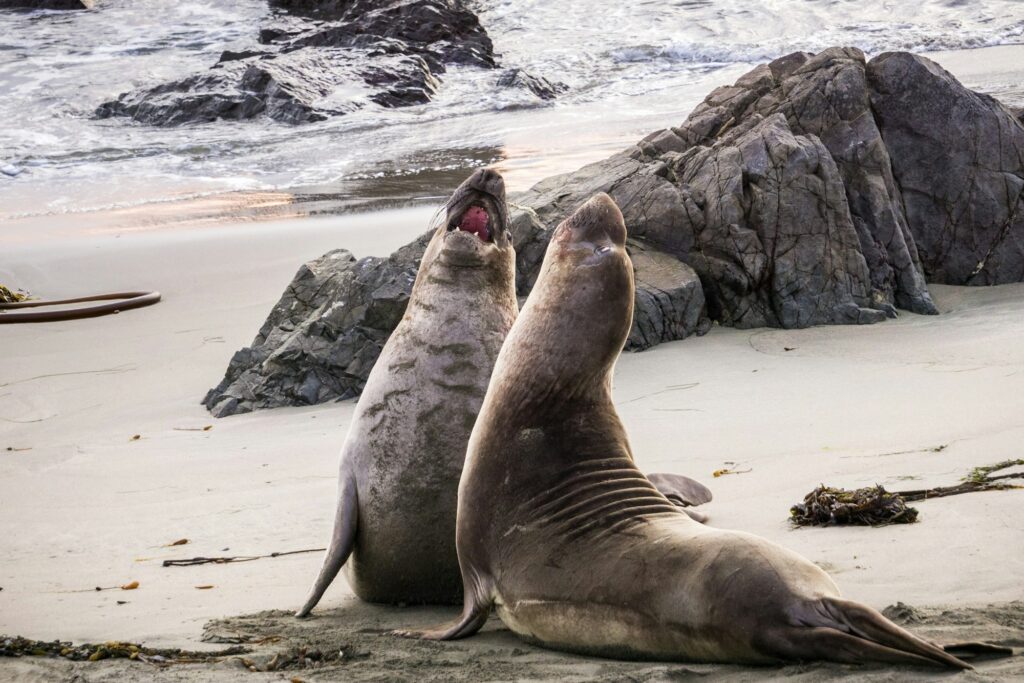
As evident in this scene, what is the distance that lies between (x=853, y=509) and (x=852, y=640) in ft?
5.05

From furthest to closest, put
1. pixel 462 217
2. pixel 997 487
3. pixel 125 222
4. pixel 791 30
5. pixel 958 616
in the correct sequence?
pixel 791 30, pixel 125 222, pixel 462 217, pixel 997 487, pixel 958 616

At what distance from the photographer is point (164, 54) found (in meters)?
27.7

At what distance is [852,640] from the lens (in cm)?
265

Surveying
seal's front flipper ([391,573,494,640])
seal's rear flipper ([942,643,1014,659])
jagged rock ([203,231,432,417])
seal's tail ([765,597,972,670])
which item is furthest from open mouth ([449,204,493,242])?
jagged rock ([203,231,432,417])

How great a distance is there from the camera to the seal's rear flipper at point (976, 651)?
2674 mm

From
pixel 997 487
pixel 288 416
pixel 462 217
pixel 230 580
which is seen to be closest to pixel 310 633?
pixel 230 580

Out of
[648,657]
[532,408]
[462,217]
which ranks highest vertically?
[462,217]

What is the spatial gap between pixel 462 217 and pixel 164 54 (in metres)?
25.3

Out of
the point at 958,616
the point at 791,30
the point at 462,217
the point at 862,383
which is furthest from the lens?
the point at 791,30

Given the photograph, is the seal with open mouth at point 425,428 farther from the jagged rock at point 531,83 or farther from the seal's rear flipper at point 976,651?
the jagged rock at point 531,83

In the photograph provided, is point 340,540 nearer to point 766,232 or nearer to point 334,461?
point 334,461

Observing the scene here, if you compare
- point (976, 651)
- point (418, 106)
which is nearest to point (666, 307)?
point (976, 651)

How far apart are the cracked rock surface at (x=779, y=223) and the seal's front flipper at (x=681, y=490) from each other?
3237mm

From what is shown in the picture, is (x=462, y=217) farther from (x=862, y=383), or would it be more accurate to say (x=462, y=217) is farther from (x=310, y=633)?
(x=862, y=383)
